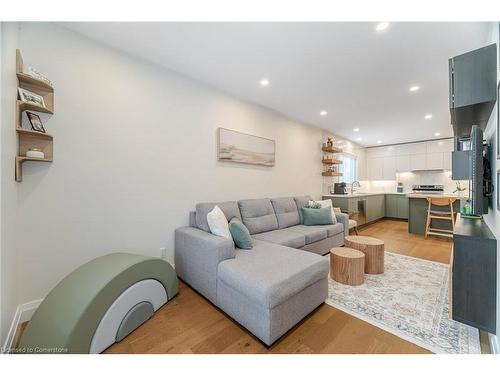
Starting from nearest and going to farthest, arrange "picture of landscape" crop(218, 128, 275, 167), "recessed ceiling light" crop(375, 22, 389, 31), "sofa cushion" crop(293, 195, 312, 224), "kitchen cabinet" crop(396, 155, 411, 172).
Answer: "recessed ceiling light" crop(375, 22, 389, 31), "picture of landscape" crop(218, 128, 275, 167), "sofa cushion" crop(293, 195, 312, 224), "kitchen cabinet" crop(396, 155, 411, 172)

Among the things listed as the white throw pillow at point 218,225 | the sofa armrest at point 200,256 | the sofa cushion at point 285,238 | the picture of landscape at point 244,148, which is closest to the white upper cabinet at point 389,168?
the picture of landscape at point 244,148

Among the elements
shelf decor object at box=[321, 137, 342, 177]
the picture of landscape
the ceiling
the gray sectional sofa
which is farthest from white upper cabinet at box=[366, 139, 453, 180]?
the gray sectional sofa

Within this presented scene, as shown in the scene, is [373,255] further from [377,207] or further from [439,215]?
[377,207]

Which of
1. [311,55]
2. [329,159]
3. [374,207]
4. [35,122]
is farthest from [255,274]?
[374,207]

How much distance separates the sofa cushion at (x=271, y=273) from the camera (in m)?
1.42

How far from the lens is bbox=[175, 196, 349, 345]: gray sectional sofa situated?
143 cm

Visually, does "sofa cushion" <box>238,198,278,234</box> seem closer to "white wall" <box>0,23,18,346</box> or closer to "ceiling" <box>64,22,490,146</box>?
"ceiling" <box>64,22,490,146</box>

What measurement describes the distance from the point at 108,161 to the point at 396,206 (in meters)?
7.51

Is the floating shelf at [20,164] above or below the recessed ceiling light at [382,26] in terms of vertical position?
below

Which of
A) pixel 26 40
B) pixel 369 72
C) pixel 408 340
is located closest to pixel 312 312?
pixel 408 340

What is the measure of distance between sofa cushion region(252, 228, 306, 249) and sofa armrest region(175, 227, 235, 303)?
2.65 feet

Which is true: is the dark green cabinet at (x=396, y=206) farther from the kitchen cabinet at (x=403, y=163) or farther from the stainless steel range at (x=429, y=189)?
the kitchen cabinet at (x=403, y=163)

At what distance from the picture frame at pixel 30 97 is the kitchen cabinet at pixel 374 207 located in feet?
19.8

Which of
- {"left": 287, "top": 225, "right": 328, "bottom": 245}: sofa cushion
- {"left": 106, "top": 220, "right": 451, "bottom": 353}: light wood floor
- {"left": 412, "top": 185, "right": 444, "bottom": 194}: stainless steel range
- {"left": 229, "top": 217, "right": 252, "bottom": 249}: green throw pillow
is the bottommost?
{"left": 106, "top": 220, "right": 451, "bottom": 353}: light wood floor
